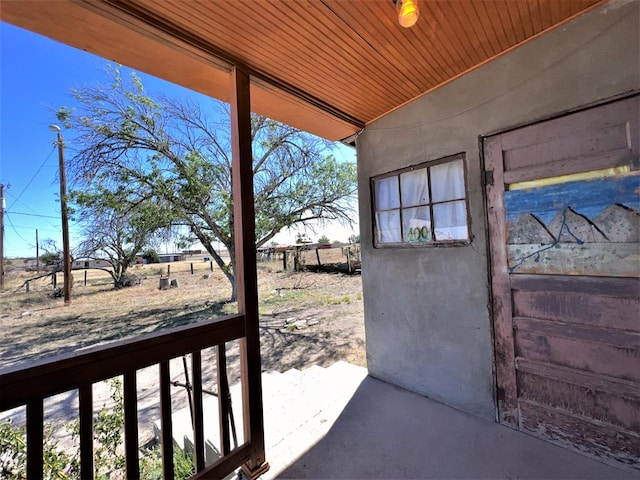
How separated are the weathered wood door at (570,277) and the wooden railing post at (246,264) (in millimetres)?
1578

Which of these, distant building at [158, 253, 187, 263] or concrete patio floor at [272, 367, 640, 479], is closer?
concrete patio floor at [272, 367, 640, 479]

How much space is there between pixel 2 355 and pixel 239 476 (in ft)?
19.7

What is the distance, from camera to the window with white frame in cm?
196

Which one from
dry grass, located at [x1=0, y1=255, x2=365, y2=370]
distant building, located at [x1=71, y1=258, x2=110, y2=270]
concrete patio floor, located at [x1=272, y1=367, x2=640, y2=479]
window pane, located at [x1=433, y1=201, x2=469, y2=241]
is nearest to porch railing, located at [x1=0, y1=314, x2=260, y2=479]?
concrete patio floor, located at [x1=272, y1=367, x2=640, y2=479]

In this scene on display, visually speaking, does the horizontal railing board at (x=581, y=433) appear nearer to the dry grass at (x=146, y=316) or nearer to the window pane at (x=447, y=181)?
the window pane at (x=447, y=181)

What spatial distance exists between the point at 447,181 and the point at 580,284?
1.01 meters

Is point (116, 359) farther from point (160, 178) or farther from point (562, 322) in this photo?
point (160, 178)

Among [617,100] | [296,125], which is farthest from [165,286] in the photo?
[617,100]

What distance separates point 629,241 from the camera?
A: 1.32 meters

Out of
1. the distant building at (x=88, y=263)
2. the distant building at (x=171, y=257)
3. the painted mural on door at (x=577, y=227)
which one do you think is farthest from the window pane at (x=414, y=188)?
the distant building at (x=171, y=257)

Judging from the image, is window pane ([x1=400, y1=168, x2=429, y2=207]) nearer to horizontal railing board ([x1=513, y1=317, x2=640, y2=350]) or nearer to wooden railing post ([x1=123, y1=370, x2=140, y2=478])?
horizontal railing board ([x1=513, y1=317, x2=640, y2=350])

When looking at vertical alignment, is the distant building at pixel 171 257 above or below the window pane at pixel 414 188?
below

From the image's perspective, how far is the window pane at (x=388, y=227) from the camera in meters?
2.33

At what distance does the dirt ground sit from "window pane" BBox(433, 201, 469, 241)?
93.9 inches
